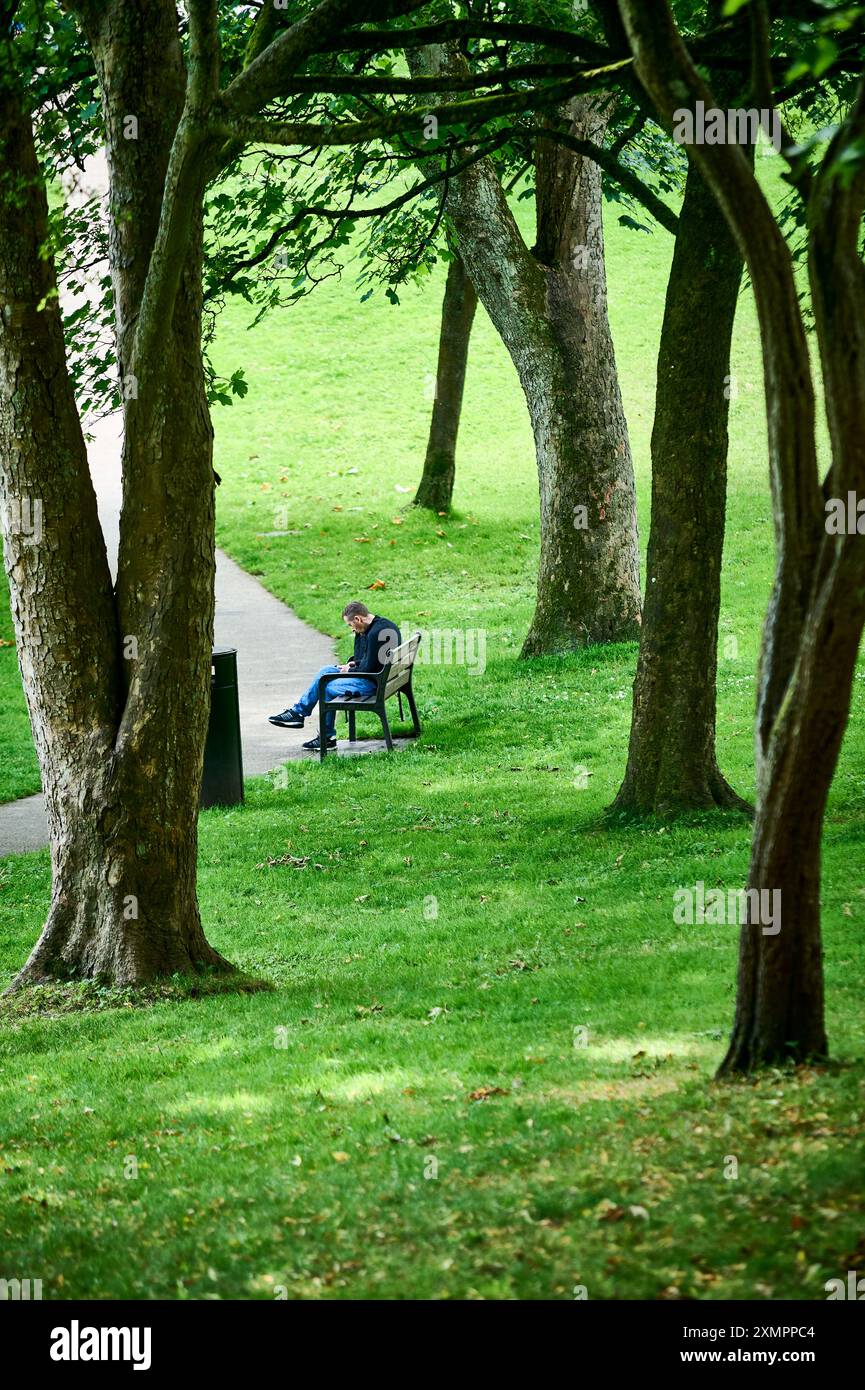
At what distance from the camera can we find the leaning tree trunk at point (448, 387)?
26.2 meters

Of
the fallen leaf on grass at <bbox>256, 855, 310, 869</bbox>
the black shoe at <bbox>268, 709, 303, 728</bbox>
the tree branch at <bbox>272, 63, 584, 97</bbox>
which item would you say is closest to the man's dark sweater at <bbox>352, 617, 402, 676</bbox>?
the black shoe at <bbox>268, 709, 303, 728</bbox>

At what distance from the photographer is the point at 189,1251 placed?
15.0 ft

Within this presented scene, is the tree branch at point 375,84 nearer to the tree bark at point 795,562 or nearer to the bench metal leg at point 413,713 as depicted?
the tree bark at point 795,562

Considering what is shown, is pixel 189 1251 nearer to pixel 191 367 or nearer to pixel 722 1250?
pixel 722 1250

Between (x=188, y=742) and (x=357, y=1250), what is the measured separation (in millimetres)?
4280

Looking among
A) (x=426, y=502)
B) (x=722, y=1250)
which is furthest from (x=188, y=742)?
(x=426, y=502)

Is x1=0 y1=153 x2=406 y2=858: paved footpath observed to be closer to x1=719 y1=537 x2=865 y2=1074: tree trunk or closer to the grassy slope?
the grassy slope

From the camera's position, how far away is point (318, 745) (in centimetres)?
1559

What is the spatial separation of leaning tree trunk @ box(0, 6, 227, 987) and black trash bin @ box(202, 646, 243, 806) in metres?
4.78

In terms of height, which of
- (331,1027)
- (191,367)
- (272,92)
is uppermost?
(272,92)

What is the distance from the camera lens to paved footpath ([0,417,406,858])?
1406 cm

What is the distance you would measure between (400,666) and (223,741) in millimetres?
2648

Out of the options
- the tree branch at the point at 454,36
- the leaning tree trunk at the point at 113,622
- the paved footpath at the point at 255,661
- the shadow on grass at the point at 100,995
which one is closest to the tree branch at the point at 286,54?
the tree branch at the point at 454,36

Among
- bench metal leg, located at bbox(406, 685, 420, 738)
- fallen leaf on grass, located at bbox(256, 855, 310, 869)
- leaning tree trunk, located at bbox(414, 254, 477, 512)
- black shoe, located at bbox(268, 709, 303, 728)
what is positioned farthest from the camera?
leaning tree trunk, located at bbox(414, 254, 477, 512)
